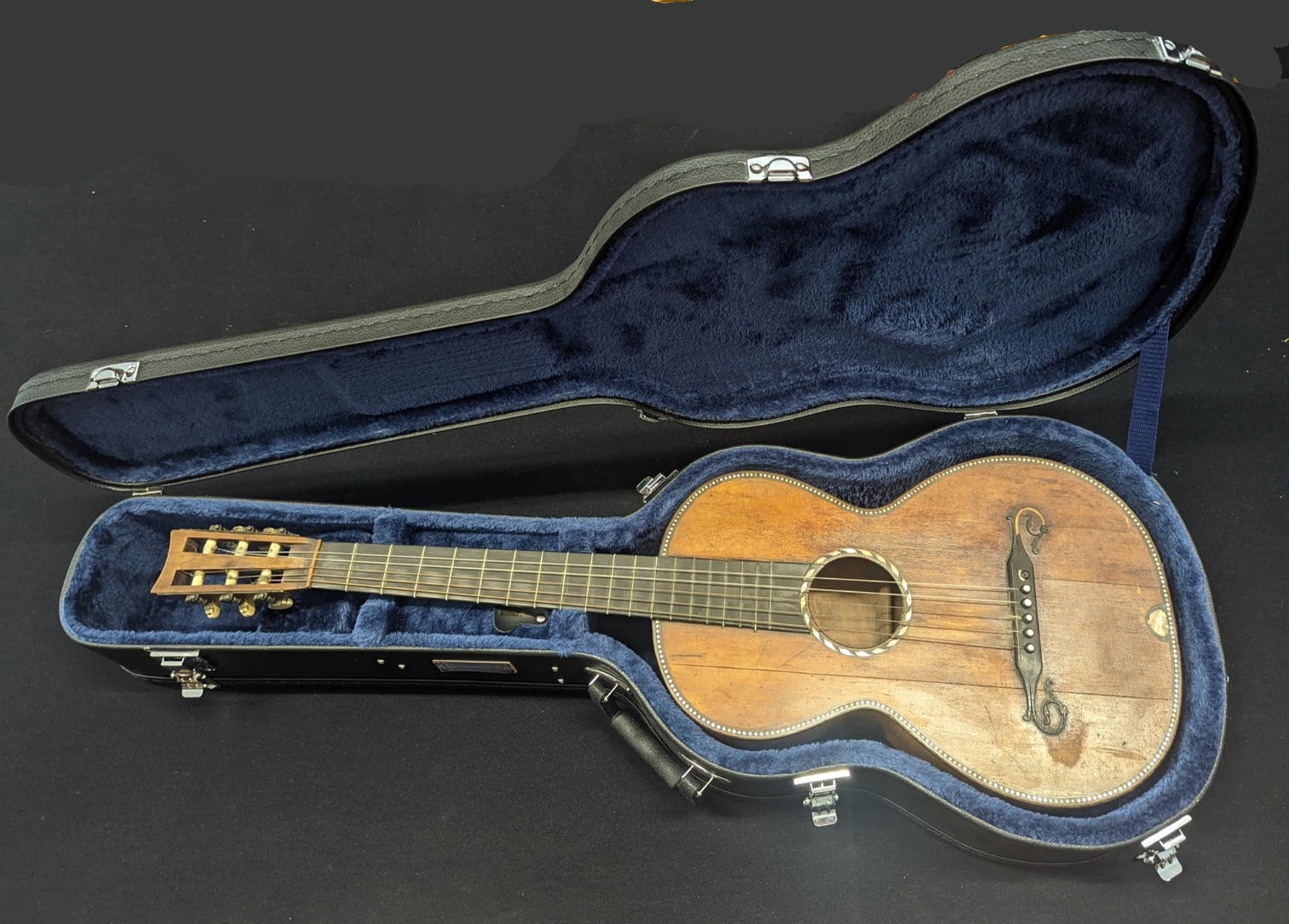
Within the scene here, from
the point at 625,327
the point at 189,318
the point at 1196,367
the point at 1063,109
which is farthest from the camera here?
the point at 189,318

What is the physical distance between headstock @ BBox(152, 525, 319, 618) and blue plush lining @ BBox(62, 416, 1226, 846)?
4.0 inches

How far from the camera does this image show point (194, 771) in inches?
61.9

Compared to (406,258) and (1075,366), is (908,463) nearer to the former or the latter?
(1075,366)

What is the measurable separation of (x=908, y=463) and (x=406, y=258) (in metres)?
1.33

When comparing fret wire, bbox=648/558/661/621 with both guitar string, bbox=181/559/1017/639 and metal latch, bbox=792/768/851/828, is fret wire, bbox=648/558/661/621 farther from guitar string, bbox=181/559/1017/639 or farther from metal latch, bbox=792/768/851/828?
metal latch, bbox=792/768/851/828

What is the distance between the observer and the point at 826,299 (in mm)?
1365

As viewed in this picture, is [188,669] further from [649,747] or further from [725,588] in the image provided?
[725,588]

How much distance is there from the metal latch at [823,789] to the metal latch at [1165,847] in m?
0.47

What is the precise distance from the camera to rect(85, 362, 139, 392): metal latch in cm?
135

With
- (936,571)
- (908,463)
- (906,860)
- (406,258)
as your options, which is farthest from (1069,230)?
(406,258)

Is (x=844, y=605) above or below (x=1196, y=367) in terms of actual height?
below

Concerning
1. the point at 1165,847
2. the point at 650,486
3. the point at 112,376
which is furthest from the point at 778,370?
the point at 112,376

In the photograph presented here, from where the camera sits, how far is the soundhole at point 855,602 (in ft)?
4.54

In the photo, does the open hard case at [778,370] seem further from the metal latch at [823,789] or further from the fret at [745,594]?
the fret at [745,594]
